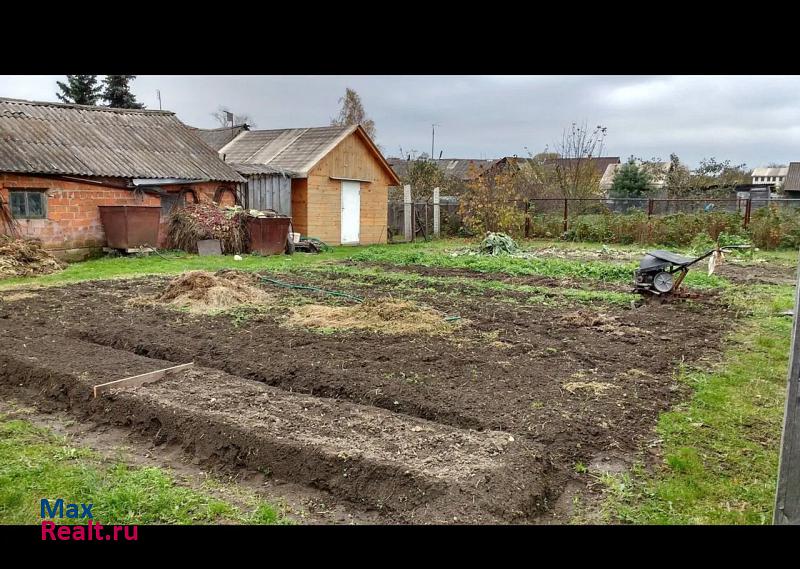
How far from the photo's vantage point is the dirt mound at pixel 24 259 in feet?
40.6

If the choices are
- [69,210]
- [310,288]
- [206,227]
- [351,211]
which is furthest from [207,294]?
[351,211]

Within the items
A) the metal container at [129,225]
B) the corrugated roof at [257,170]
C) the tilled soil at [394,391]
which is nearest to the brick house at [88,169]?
the metal container at [129,225]

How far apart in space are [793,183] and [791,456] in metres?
53.2

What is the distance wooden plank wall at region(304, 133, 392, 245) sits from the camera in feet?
67.2

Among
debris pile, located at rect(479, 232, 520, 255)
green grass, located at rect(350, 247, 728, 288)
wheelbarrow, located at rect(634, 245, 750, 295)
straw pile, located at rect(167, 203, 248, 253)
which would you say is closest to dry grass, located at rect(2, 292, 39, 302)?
straw pile, located at rect(167, 203, 248, 253)

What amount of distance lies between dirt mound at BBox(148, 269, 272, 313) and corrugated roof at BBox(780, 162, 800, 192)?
46602 millimetres

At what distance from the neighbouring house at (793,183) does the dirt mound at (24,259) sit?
4715 cm

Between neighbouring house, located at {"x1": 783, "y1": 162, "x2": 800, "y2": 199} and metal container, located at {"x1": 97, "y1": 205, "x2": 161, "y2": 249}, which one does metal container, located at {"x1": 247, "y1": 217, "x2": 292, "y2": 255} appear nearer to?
metal container, located at {"x1": 97, "y1": 205, "x2": 161, "y2": 249}
